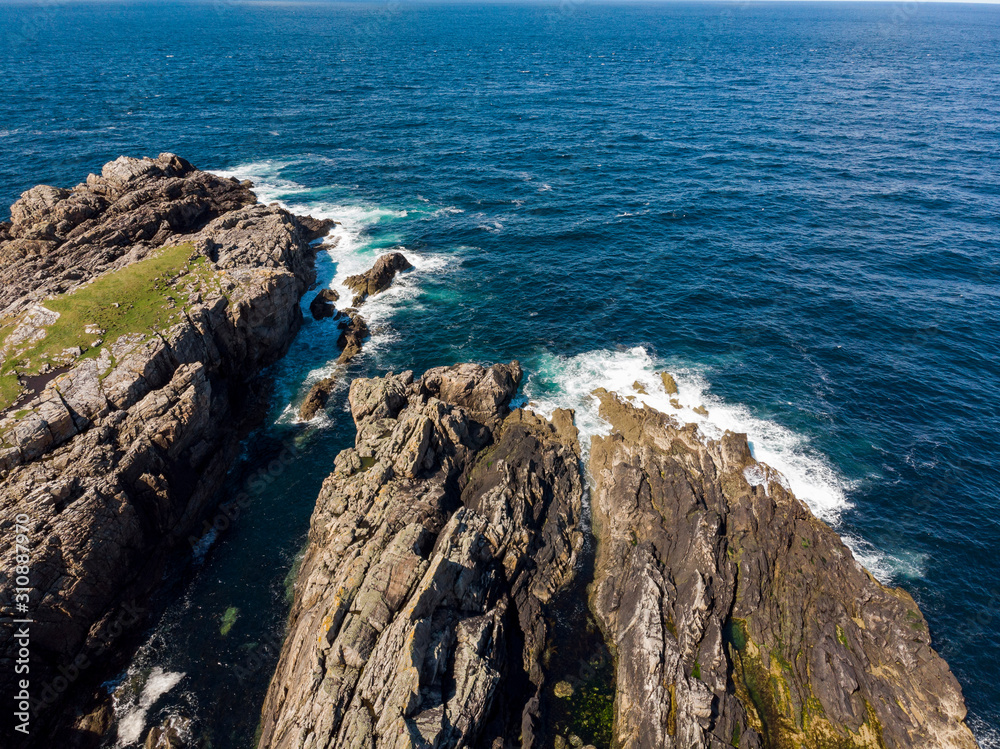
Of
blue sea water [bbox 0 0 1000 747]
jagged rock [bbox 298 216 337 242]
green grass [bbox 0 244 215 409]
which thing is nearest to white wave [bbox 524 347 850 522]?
blue sea water [bbox 0 0 1000 747]

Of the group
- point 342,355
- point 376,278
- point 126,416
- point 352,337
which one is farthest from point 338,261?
point 126,416

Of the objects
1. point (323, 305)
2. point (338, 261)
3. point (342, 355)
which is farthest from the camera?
point (338, 261)

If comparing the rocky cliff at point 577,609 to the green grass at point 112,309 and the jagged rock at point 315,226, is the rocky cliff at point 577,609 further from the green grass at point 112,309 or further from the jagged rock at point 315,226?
the jagged rock at point 315,226

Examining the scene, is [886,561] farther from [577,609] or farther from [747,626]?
[577,609]

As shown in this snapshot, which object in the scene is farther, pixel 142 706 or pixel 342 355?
pixel 342 355

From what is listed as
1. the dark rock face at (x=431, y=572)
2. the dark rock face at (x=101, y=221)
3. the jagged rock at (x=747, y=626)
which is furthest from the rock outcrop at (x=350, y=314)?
the jagged rock at (x=747, y=626)
